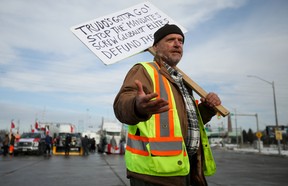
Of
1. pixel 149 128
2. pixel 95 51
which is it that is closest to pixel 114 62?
pixel 95 51

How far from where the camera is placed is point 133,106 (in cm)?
163

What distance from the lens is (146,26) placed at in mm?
3258

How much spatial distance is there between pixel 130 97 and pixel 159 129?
11.8 inches

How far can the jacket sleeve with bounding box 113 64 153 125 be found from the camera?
1.65 m

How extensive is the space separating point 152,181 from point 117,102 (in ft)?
1.85

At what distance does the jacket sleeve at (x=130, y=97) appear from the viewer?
165 centimetres

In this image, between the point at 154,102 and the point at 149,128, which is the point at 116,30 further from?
the point at 154,102

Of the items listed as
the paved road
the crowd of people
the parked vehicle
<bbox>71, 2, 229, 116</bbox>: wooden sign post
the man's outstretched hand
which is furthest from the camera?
the parked vehicle

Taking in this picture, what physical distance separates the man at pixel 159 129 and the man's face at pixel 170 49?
3.0 inches

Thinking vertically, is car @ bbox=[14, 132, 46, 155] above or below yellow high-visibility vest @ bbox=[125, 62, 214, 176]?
below

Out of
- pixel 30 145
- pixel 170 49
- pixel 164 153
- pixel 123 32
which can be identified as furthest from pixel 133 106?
pixel 30 145

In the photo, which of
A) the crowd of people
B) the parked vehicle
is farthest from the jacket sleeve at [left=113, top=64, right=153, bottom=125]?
the parked vehicle

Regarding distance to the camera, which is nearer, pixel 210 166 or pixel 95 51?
pixel 210 166

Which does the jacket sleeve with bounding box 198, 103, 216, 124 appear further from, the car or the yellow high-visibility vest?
the car
